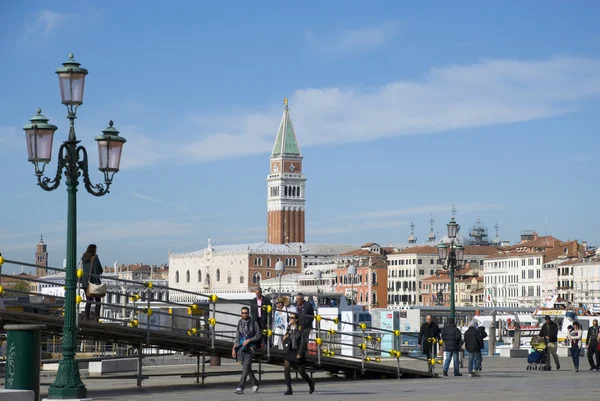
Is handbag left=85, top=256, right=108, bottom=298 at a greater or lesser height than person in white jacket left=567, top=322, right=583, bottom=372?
greater

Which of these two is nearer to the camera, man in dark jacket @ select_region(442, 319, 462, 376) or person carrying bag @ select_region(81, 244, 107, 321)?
person carrying bag @ select_region(81, 244, 107, 321)

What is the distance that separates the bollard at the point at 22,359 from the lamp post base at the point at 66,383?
197 centimetres

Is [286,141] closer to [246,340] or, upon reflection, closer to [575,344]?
[575,344]

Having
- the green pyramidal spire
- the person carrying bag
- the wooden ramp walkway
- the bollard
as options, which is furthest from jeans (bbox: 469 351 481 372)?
the green pyramidal spire

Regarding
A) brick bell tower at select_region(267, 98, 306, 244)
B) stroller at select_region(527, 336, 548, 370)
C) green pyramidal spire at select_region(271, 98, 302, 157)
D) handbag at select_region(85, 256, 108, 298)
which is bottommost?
stroller at select_region(527, 336, 548, 370)

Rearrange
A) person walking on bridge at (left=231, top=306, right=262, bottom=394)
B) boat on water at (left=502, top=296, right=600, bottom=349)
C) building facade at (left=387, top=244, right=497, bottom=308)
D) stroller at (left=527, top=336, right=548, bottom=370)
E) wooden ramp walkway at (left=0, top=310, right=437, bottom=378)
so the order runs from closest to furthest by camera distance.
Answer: wooden ramp walkway at (left=0, top=310, right=437, bottom=378), person walking on bridge at (left=231, top=306, right=262, bottom=394), stroller at (left=527, top=336, right=548, bottom=370), boat on water at (left=502, top=296, right=600, bottom=349), building facade at (left=387, top=244, right=497, bottom=308)

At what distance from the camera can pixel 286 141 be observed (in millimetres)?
181750

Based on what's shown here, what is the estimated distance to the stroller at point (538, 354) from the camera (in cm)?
2533

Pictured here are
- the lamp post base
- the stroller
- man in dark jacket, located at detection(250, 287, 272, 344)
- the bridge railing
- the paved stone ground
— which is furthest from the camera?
the stroller

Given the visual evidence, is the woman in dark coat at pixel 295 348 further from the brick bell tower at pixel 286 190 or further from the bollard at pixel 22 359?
the brick bell tower at pixel 286 190

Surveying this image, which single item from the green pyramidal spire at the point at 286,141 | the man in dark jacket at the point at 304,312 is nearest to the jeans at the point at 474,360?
the man in dark jacket at the point at 304,312

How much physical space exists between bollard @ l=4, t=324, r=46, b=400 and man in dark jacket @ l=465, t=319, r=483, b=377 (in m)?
11.6

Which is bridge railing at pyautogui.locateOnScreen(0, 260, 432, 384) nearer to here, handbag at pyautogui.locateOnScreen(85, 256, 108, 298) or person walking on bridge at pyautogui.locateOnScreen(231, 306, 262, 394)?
handbag at pyautogui.locateOnScreen(85, 256, 108, 298)

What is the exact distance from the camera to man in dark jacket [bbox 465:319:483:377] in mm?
22469
